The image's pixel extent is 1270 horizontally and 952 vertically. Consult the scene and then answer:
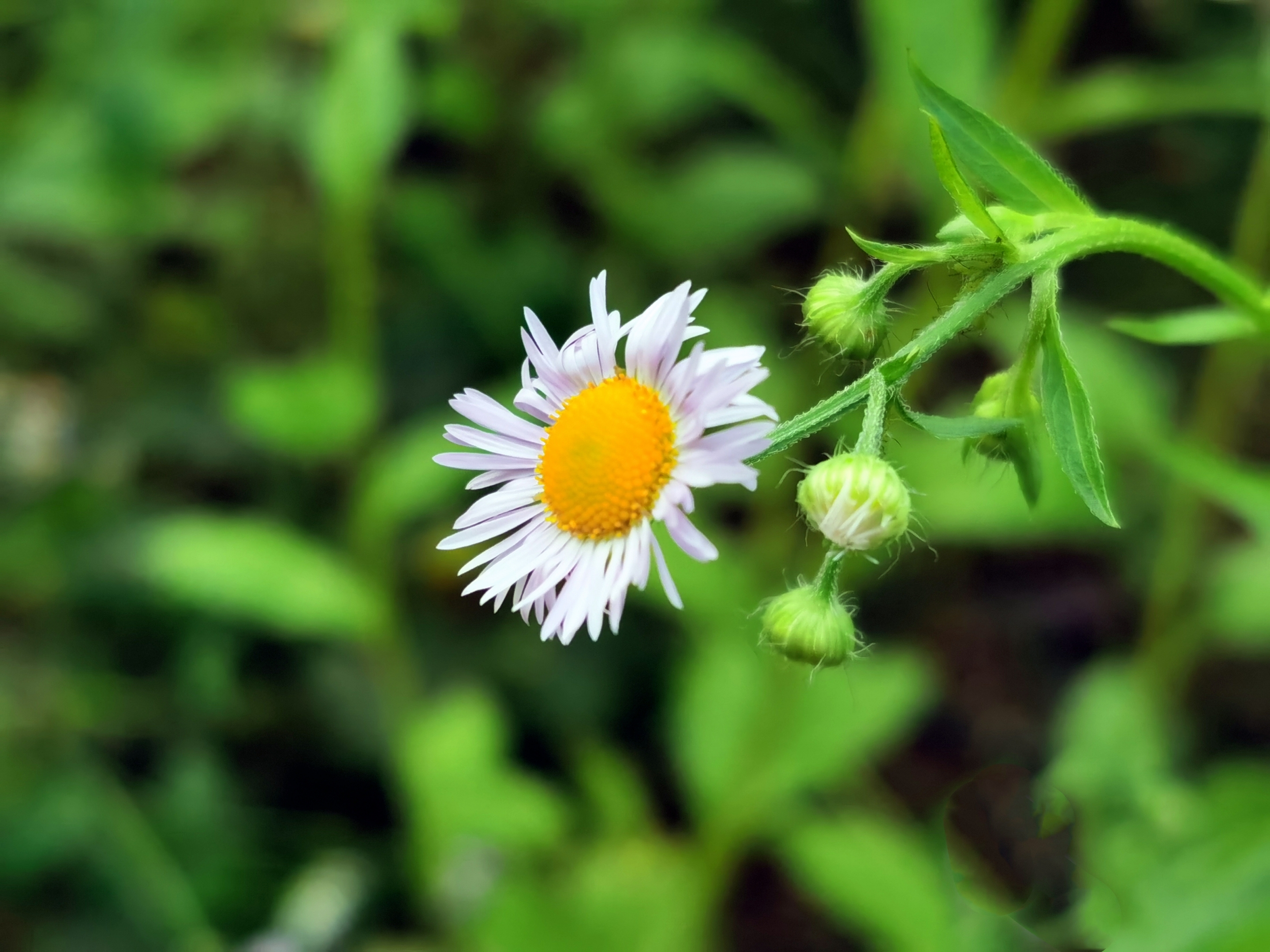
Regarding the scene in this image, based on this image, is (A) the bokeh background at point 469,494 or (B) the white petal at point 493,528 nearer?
(B) the white petal at point 493,528

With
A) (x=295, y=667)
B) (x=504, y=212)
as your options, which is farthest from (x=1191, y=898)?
(x=504, y=212)

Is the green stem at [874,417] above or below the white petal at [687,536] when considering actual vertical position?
above

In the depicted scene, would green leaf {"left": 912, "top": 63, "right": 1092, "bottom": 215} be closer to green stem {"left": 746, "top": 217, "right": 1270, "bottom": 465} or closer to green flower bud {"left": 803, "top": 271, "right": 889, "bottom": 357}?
green stem {"left": 746, "top": 217, "right": 1270, "bottom": 465}

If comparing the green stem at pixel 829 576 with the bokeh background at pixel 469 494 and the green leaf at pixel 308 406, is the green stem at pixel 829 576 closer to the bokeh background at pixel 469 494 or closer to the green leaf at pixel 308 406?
the bokeh background at pixel 469 494

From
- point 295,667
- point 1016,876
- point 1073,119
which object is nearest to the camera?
point 1016,876

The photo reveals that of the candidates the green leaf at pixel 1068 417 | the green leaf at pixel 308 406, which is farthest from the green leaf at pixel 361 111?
the green leaf at pixel 1068 417

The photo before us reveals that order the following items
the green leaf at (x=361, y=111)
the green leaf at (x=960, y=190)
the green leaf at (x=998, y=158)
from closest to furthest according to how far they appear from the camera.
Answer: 1. the green leaf at (x=960, y=190)
2. the green leaf at (x=998, y=158)
3. the green leaf at (x=361, y=111)

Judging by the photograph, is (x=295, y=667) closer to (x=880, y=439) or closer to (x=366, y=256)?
(x=366, y=256)
